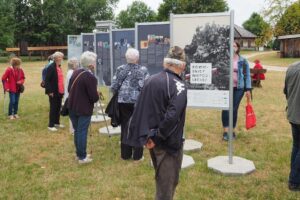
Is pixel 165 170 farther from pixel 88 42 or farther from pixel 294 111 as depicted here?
pixel 88 42

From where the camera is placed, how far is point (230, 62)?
5.72m

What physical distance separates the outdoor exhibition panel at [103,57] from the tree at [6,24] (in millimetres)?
37011

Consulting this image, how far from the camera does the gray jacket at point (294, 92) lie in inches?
187

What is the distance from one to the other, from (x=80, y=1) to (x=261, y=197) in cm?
5148

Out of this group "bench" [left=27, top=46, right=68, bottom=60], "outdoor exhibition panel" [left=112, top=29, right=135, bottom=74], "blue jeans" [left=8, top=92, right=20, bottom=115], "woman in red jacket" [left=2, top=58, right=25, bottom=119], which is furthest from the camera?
"bench" [left=27, top=46, right=68, bottom=60]

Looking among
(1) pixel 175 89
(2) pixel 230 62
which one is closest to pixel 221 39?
(2) pixel 230 62

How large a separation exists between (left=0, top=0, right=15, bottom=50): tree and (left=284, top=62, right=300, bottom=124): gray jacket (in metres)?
43.0

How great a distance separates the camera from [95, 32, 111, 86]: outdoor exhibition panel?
9.69 meters

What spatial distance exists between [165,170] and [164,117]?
55 cm

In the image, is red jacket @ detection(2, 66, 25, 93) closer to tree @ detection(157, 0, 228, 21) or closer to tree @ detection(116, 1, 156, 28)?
tree @ detection(157, 0, 228, 21)

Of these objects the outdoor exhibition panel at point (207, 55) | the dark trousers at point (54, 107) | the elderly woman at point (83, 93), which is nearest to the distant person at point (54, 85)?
the dark trousers at point (54, 107)

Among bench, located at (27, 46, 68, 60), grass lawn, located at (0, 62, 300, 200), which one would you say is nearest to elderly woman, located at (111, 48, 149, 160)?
grass lawn, located at (0, 62, 300, 200)

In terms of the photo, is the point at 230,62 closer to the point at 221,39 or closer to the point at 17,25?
the point at 221,39

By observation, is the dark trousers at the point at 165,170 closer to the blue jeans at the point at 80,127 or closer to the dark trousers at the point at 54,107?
the blue jeans at the point at 80,127
